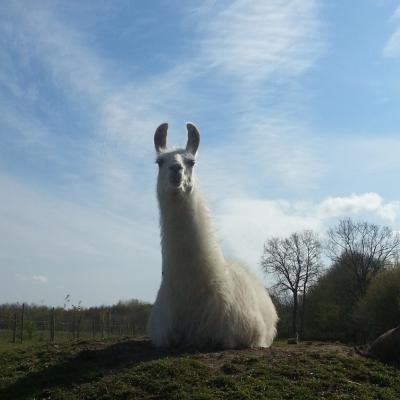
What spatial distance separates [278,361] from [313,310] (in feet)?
137

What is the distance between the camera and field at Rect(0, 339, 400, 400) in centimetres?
695

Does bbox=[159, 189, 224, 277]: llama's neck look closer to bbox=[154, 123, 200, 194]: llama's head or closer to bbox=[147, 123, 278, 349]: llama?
bbox=[147, 123, 278, 349]: llama

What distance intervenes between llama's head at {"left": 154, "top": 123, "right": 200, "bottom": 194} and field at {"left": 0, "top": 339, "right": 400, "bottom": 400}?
2634 mm

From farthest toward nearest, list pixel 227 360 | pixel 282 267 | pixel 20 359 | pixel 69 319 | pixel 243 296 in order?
pixel 282 267 → pixel 69 319 → pixel 20 359 → pixel 243 296 → pixel 227 360

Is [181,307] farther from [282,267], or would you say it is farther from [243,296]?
[282,267]

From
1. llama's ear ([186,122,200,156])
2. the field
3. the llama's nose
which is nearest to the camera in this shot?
the field

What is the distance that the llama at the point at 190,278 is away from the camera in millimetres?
8891

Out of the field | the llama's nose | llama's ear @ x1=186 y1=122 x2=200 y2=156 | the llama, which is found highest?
llama's ear @ x1=186 y1=122 x2=200 y2=156

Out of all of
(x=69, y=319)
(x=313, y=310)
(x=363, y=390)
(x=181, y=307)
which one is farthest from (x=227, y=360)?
(x=313, y=310)

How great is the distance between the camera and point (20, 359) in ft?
34.6

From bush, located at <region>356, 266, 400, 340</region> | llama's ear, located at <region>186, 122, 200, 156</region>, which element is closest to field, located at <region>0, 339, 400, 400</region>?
llama's ear, located at <region>186, 122, 200, 156</region>

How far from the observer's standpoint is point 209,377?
7.30 m

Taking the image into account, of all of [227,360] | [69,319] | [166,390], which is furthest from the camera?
[69,319]

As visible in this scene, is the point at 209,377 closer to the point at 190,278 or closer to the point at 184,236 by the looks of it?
the point at 190,278
